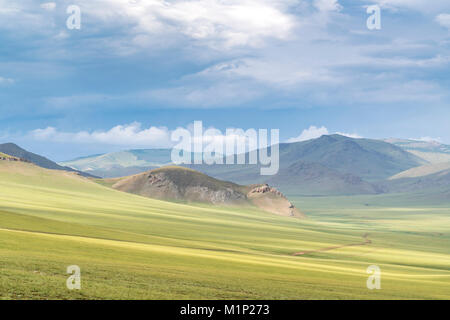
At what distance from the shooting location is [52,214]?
81.9 m

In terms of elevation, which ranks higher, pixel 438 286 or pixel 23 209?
pixel 23 209

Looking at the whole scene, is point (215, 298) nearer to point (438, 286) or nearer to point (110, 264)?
point (110, 264)

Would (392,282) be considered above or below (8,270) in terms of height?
below

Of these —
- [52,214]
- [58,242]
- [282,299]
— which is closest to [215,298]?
[282,299]

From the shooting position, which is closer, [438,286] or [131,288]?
[131,288]
